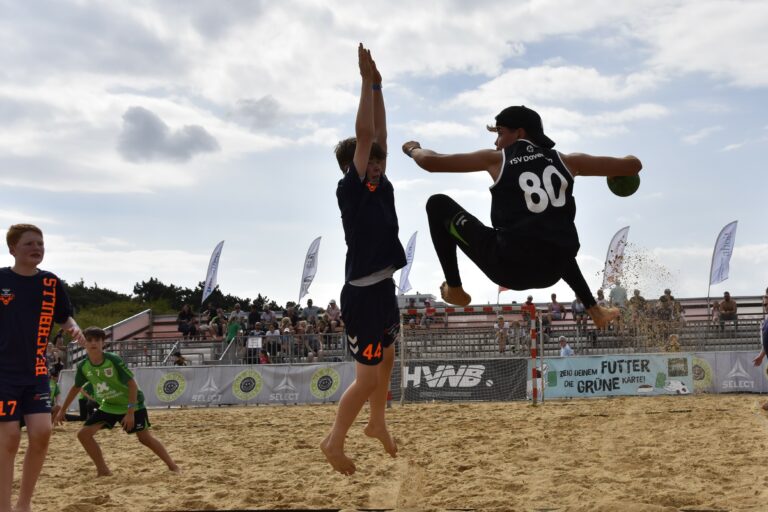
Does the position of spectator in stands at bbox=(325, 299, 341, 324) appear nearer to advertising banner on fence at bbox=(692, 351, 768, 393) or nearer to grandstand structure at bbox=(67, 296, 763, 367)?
grandstand structure at bbox=(67, 296, 763, 367)

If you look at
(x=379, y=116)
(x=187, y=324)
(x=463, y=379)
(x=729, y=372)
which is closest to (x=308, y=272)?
(x=187, y=324)

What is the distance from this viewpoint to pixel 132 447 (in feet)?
38.1

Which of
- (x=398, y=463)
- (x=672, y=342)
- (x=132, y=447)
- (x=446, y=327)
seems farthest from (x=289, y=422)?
(x=672, y=342)

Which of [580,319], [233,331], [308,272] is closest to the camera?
[580,319]

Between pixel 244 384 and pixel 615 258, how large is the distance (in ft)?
45.8

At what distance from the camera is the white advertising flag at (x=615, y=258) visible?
1017 inches

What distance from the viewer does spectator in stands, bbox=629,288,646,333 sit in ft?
65.8

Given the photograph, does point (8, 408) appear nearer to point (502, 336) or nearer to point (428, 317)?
point (502, 336)

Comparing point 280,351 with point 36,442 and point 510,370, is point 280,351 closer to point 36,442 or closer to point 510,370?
point 510,370

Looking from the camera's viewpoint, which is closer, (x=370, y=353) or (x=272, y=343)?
(x=370, y=353)

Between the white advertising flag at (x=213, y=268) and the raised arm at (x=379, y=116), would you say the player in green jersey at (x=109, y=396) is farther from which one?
the white advertising flag at (x=213, y=268)

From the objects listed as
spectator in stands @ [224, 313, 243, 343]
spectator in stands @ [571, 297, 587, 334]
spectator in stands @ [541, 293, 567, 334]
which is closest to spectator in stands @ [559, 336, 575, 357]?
spectator in stands @ [571, 297, 587, 334]

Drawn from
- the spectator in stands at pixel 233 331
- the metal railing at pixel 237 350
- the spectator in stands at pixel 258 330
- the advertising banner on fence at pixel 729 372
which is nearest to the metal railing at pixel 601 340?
the advertising banner on fence at pixel 729 372

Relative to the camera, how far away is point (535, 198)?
4613 millimetres
